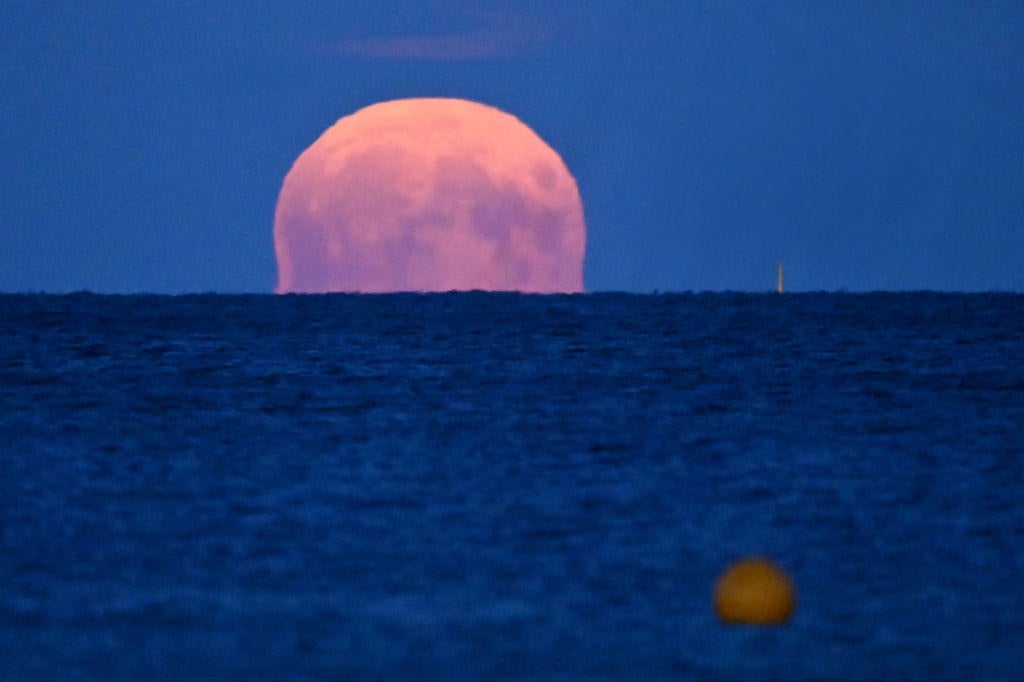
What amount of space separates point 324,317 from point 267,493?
81.6m

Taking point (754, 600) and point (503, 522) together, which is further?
point (503, 522)

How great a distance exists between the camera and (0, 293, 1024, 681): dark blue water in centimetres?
1716

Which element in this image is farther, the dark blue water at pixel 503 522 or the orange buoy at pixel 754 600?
the orange buoy at pixel 754 600

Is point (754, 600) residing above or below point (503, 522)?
below

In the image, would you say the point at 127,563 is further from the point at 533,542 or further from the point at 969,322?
the point at 969,322

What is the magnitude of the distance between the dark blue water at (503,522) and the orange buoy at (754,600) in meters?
0.20

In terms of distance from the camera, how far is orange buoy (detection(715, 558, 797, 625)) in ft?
59.2

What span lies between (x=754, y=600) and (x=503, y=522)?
705cm

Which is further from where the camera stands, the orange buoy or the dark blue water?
the orange buoy

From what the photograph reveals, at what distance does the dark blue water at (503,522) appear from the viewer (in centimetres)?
1716

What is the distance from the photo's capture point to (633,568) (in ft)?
69.4

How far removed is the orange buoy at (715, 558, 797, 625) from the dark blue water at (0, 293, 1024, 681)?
20 centimetres

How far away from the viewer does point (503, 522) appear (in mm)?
24750

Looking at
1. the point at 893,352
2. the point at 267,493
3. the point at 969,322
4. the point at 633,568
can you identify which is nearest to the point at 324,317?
the point at 969,322
